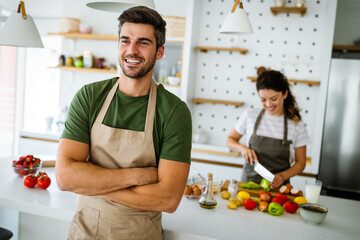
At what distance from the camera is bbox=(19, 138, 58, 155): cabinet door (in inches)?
171

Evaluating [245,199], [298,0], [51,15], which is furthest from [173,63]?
[245,199]

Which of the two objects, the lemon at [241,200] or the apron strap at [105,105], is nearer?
the apron strap at [105,105]

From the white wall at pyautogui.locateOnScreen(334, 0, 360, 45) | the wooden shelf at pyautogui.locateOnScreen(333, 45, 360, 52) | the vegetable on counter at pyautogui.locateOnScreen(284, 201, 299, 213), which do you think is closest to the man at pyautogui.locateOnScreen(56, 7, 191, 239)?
the vegetable on counter at pyautogui.locateOnScreen(284, 201, 299, 213)

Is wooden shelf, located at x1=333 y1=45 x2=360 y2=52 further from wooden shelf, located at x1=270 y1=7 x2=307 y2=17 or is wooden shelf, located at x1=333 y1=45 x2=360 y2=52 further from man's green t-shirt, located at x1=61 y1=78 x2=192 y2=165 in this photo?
man's green t-shirt, located at x1=61 y1=78 x2=192 y2=165

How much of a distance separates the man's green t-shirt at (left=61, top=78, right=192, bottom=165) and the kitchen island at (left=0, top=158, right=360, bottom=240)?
420 mm

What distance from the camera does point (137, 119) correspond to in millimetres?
1467

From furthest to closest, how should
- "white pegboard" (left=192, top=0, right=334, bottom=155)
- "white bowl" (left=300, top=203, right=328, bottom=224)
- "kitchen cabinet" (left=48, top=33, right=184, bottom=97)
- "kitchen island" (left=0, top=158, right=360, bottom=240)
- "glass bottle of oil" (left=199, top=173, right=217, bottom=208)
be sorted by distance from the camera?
"kitchen cabinet" (left=48, top=33, right=184, bottom=97) < "white pegboard" (left=192, top=0, right=334, bottom=155) < "glass bottle of oil" (left=199, top=173, right=217, bottom=208) < "white bowl" (left=300, top=203, right=328, bottom=224) < "kitchen island" (left=0, top=158, right=360, bottom=240)

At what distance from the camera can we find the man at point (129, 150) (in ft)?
4.60

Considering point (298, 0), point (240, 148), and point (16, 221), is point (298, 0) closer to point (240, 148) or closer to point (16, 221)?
point (240, 148)

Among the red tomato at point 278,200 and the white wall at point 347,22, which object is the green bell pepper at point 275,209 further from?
the white wall at point 347,22

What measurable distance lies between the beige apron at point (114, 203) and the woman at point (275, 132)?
124 centimetres

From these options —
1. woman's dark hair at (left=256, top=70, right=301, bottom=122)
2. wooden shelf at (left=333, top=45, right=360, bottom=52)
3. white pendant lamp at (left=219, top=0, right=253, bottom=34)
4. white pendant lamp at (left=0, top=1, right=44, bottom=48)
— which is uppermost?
wooden shelf at (left=333, top=45, right=360, bottom=52)

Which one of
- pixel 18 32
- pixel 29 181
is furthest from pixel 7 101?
pixel 29 181

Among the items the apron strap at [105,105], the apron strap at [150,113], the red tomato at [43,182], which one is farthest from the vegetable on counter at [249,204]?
the red tomato at [43,182]
